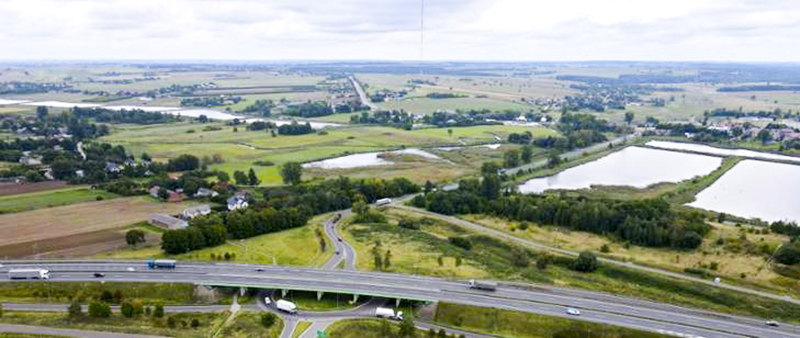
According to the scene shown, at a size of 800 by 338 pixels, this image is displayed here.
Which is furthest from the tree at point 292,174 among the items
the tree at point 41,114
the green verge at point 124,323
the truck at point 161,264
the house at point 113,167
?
the tree at point 41,114

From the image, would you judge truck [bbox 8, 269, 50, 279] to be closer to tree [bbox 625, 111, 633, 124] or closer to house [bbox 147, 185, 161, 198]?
house [bbox 147, 185, 161, 198]

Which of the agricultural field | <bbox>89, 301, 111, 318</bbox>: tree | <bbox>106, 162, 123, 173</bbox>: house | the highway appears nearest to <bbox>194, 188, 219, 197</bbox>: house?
the agricultural field

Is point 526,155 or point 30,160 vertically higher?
point 30,160

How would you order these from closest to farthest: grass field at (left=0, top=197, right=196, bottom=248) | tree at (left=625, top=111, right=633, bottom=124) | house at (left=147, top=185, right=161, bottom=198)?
grass field at (left=0, top=197, right=196, bottom=248) → house at (left=147, top=185, right=161, bottom=198) → tree at (left=625, top=111, right=633, bottom=124)

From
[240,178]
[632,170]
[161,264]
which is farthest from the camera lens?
[632,170]

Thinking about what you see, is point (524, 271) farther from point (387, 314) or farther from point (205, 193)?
point (205, 193)

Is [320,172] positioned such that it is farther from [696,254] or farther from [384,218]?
[696,254]

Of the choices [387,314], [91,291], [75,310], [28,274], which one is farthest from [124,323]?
[387,314]

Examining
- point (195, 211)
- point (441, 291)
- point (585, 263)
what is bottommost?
point (585, 263)
